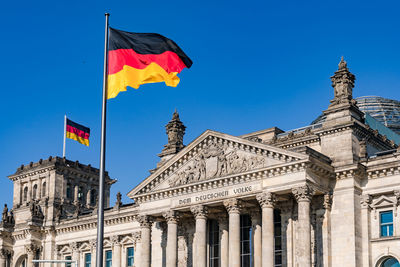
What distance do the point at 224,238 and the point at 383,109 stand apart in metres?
28.5

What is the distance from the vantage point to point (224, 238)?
56.1 m

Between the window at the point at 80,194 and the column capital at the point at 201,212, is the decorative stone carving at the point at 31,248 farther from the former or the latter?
the column capital at the point at 201,212

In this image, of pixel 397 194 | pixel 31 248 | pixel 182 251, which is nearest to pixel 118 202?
pixel 182 251

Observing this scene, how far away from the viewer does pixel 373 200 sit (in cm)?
5081

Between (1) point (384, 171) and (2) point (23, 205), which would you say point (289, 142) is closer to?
(1) point (384, 171)

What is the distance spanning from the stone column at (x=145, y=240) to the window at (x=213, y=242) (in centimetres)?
497

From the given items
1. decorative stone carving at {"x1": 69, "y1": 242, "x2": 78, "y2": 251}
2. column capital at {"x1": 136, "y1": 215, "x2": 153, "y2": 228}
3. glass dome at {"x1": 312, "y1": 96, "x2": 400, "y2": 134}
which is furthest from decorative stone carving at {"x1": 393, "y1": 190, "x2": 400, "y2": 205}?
decorative stone carving at {"x1": 69, "y1": 242, "x2": 78, "y2": 251}

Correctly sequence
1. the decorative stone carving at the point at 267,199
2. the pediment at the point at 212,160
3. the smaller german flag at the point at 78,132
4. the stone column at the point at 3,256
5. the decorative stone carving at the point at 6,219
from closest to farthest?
1. the decorative stone carving at the point at 267,199
2. the pediment at the point at 212,160
3. the smaller german flag at the point at 78,132
4. the stone column at the point at 3,256
5. the decorative stone carving at the point at 6,219

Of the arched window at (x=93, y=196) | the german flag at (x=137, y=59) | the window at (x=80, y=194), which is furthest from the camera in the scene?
the arched window at (x=93, y=196)

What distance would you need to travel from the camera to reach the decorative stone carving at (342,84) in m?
53.0

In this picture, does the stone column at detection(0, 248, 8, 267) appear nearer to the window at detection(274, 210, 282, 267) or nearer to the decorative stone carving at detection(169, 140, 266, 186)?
the decorative stone carving at detection(169, 140, 266, 186)

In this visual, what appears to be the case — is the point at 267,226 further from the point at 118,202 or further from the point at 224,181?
the point at 118,202

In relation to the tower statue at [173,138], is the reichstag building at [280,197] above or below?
below

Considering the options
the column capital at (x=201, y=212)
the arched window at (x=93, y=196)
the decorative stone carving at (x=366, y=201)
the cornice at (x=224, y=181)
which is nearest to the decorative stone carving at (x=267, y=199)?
the cornice at (x=224, y=181)
